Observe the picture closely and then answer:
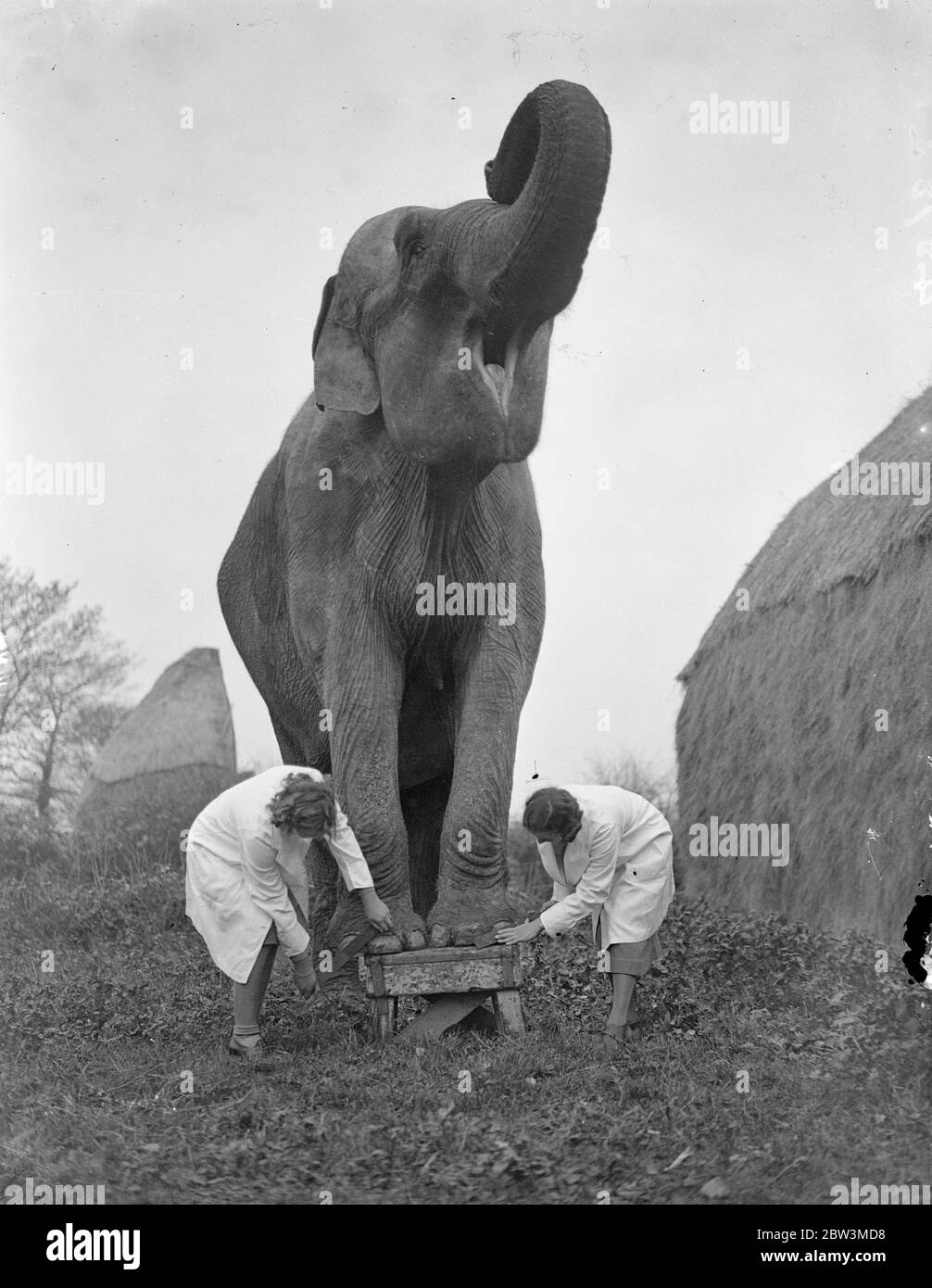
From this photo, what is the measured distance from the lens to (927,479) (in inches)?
395

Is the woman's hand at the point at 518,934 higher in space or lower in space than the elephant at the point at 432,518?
lower

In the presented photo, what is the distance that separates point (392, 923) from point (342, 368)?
2.52 metres

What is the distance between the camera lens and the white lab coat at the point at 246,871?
771 cm

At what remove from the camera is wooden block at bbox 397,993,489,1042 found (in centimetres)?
761

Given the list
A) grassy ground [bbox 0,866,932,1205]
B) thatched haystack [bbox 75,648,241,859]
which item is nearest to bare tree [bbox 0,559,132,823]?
thatched haystack [bbox 75,648,241,859]

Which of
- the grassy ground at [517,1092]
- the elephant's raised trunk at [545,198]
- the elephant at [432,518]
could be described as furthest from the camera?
the elephant at [432,518]

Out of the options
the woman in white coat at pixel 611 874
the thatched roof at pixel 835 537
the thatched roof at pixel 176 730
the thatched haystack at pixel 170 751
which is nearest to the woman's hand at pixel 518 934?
the woman in white coat at pixel 611 874

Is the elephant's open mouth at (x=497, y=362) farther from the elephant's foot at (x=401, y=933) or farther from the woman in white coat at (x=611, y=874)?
the elephant's foot at (x=401, y=933)

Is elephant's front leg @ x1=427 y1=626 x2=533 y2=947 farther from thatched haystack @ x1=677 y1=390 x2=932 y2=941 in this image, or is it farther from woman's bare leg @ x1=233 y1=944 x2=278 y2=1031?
thatched haystack @ x1=677 y1=390 x2=932 y2=941

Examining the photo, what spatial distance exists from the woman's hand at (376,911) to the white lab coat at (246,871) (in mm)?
64

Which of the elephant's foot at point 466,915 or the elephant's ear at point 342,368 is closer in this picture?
the elephant's foot at point 466,915

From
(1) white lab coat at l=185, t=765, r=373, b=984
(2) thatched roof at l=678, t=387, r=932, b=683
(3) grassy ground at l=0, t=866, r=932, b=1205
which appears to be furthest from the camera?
(2) thatched roof at l=678, t=387, r=932, b=683

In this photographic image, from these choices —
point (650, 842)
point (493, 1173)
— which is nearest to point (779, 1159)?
point (493, 1173)
